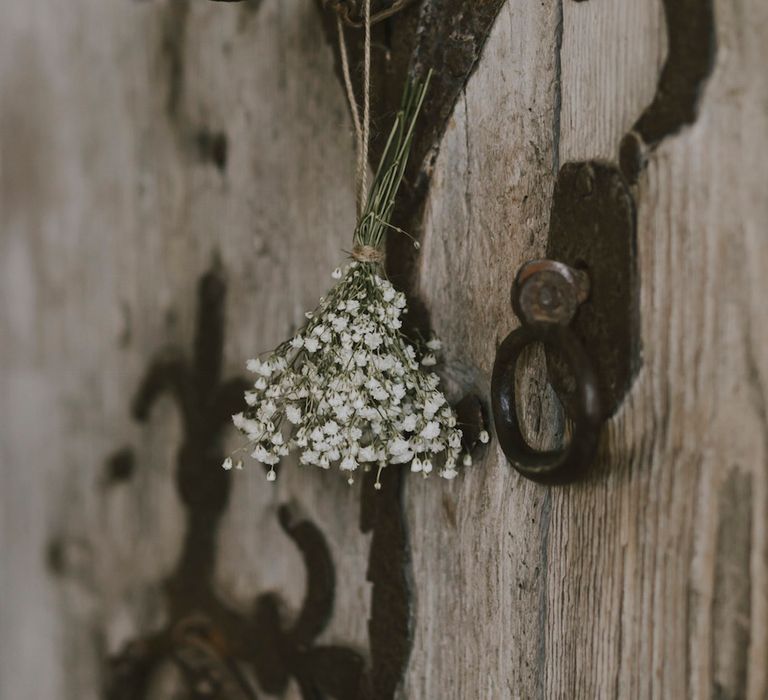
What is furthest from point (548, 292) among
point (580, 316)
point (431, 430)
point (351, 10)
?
point (351, 10)

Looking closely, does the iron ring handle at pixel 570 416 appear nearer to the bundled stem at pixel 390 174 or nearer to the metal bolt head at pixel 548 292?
the metal bolt head at pixel 548 292

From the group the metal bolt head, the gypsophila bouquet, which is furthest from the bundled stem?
the metal bolt head

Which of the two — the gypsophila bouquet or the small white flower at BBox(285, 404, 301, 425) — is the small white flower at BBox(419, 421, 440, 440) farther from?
the small white flower at BBox(285, 404, 301, 425)

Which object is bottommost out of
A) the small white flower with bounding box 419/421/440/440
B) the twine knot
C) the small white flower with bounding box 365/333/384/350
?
the small white flower with bounding box 419/421/440/440

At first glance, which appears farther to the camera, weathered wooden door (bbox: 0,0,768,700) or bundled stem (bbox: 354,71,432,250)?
bundled stem (bbox: 354,71,432,250)

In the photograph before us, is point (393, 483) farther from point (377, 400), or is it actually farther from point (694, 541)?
point (694, 541)

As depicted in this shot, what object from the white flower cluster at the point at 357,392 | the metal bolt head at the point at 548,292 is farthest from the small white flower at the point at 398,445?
the metal bolt head at the point at 548,292
